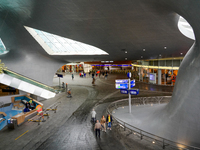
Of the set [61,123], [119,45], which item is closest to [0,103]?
[61,123]

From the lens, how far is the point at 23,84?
21984 millimetres

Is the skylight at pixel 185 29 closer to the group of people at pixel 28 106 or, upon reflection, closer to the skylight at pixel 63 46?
the skylight at pixel 63 46

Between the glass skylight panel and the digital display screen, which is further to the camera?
the digital display screen

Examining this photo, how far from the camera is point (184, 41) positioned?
17.3 metres

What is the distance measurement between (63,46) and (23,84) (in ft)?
25.0

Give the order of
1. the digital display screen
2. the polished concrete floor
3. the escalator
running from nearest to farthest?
the polished concrete floor, the escalator, the digital display screen

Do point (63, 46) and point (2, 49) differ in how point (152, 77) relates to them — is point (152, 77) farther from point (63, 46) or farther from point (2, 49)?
point (2, 49)

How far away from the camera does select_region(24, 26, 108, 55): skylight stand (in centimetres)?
2266

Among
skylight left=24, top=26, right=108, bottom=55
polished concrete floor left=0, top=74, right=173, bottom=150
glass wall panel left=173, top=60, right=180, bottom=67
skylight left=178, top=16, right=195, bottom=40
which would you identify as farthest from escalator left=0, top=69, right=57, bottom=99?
glass wall panel left=173, top=60, right=180, bottom=67

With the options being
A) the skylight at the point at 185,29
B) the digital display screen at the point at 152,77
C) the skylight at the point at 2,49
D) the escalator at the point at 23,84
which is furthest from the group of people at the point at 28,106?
the digital display screen at the point at 152,77

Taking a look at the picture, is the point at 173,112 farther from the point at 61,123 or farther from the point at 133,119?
the point at 61,123

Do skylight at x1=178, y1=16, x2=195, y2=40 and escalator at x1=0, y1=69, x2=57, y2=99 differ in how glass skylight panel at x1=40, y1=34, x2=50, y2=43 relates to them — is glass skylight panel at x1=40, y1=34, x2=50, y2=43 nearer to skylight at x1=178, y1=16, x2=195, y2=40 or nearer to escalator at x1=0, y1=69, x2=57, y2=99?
escalator at x1=0, y1=69, x2=57, y2=99

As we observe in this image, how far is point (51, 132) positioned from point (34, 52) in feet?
52.5

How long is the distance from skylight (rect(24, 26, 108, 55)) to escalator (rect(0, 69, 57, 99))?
5160 mm
